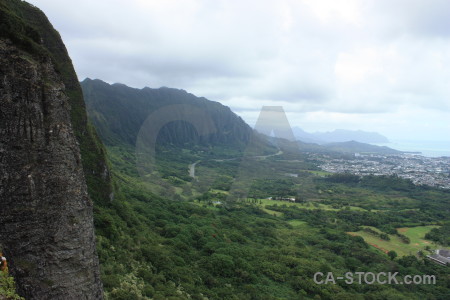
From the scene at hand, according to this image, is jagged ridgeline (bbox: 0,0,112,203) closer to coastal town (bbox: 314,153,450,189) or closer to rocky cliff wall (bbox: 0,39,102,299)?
rocky cliff wall (bbox: 0,39,102,299)

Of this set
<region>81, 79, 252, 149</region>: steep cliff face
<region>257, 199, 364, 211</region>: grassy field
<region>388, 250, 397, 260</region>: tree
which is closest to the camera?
<region>388, 250, 397, 260</region>: tree

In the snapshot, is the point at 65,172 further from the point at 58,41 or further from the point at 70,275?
the point at 58,41

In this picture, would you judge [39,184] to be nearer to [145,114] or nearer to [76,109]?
[76,109]

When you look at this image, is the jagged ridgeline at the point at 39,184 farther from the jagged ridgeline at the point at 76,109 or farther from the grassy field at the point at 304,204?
the grassy field at the point at 304,204

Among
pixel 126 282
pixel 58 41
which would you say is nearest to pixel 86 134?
pixel 58 41

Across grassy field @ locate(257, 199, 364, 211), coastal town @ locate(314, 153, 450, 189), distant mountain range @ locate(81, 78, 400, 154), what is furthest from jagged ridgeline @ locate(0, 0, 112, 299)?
coastal town @ locate(314, 153, 450, 189)

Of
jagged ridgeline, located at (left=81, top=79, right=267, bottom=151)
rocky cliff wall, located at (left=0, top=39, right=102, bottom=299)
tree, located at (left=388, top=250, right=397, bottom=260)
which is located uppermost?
jagged ridgeline, located at (left=81, top=79, right=267, bottom=151)

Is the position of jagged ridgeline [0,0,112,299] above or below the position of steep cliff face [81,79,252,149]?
below
